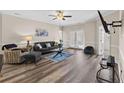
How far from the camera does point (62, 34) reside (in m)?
10.6

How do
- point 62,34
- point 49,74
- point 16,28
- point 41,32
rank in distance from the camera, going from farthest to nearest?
point 62,34 < point 41,32 < point 16,28 < point 49,74

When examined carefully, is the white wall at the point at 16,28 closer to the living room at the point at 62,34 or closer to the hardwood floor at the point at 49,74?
the living room at the point at 62,34

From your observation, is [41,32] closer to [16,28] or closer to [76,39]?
[16,28]

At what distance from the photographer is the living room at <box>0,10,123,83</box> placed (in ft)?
11.3

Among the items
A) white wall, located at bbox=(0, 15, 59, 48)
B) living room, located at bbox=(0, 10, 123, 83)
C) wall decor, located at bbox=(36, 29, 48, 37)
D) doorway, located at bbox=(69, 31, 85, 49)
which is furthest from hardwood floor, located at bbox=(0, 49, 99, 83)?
doorway, located at bbox=(69, 31, 85, 49)

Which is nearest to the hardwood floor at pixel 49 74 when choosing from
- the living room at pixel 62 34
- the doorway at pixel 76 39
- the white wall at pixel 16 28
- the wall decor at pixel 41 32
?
the living room at pixel 62 34

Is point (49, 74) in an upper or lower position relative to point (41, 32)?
lower

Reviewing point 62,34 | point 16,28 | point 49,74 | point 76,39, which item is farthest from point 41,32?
point 49,74

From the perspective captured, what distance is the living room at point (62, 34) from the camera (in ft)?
11.3

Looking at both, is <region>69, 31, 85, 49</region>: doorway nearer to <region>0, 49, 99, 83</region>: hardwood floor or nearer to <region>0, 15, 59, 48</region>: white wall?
<region>0, 15, 59, 48</region>: white wall

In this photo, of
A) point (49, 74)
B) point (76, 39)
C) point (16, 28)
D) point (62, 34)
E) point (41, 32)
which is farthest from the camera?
point (62, 34)

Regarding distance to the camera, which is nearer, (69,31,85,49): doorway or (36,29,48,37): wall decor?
(36,29,48,37): wall decor

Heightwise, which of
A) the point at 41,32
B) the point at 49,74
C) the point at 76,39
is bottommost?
the point at 49,74
